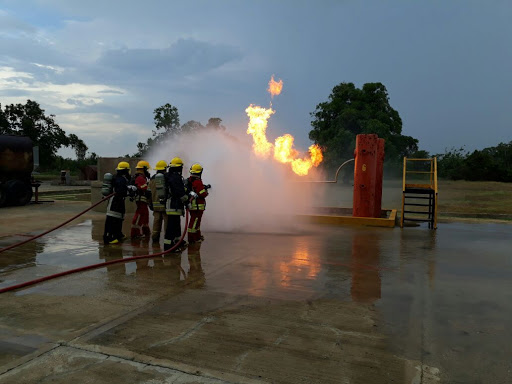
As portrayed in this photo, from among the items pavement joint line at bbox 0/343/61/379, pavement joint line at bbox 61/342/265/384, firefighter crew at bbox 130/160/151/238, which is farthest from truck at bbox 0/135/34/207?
pavement joint line at bbox 61/342/265/384

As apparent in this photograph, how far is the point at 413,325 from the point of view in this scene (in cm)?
449

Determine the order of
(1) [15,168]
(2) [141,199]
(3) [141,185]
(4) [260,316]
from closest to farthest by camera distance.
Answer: (4) [260,316] < (3) [141,185] < (2) [141,199] < (1) [15,168]

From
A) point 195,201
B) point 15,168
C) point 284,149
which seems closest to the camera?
point 195,201

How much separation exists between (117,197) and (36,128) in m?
43.3

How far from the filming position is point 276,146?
1417 centimetres

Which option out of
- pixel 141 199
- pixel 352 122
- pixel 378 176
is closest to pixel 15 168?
pixel 141 199

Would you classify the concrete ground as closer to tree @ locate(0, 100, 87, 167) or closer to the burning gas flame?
the burning gas flame

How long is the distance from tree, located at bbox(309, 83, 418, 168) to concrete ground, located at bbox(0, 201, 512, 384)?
96.7 ft

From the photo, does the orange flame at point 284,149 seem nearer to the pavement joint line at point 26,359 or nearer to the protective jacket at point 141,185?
the protective jacket at point 141,185

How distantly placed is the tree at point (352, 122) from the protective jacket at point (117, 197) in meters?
30.4

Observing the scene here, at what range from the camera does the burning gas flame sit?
1396 cm

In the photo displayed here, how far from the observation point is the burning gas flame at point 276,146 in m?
14.0

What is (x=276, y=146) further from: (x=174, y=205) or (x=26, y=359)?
(x=26, y=359)

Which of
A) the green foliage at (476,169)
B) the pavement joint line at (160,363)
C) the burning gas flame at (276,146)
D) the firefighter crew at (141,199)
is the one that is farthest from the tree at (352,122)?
the pavement joint line at (160,363)
